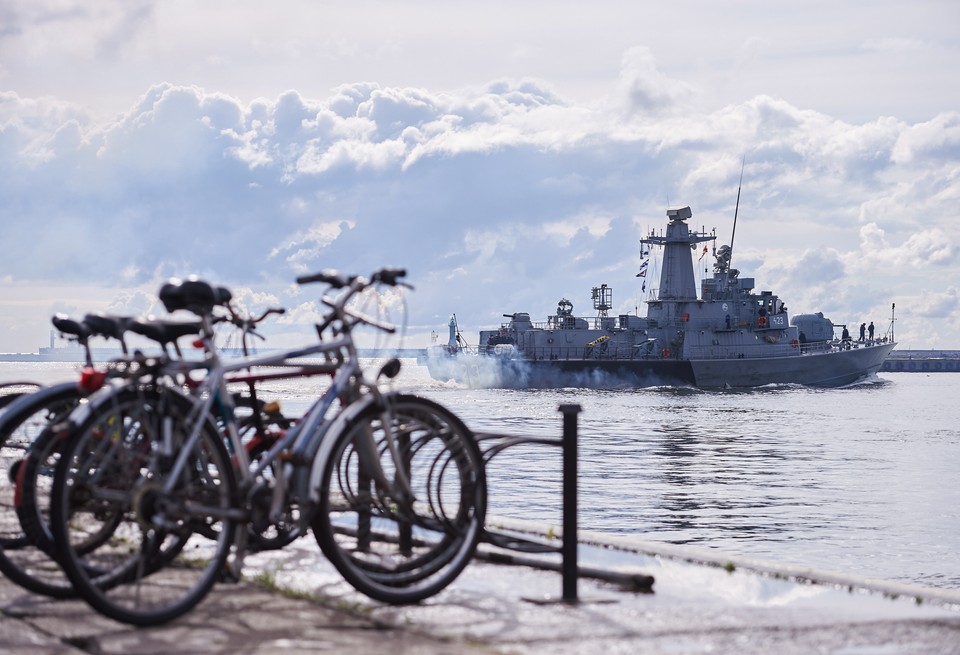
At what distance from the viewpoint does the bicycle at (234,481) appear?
4543 millimetres

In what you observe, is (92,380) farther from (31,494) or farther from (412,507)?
(412,507)

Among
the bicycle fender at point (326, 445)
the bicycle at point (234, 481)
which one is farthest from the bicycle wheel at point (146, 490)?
the bicycle fender at point (326, 445)

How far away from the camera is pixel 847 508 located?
A: 2219 centimetres

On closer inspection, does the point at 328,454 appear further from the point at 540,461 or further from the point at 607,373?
the point at 607,373

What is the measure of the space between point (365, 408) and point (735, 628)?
164 cm

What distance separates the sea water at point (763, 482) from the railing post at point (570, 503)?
23cm

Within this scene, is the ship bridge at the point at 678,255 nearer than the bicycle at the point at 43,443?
No

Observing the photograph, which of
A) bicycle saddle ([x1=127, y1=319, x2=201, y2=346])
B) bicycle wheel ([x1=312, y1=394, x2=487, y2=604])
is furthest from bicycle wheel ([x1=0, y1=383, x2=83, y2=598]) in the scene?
bicycle wheel ([x1=312, y1=394, x2=487, y2=604])

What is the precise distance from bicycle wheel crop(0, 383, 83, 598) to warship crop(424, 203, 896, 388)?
2887 inches

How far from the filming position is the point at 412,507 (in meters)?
5.28

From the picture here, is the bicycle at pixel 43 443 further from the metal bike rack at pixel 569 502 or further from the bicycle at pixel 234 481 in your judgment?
the metal bike rack at pixel 569 502

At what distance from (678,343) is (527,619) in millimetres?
76329

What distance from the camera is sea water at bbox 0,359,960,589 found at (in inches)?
671

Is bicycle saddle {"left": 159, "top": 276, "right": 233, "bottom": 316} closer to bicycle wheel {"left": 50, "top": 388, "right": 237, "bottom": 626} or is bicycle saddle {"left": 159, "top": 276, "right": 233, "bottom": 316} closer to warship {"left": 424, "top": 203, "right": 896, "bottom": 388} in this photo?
bicycle wheel {"left": 50, "top": 388, "right": 237, "bottom": 626}
